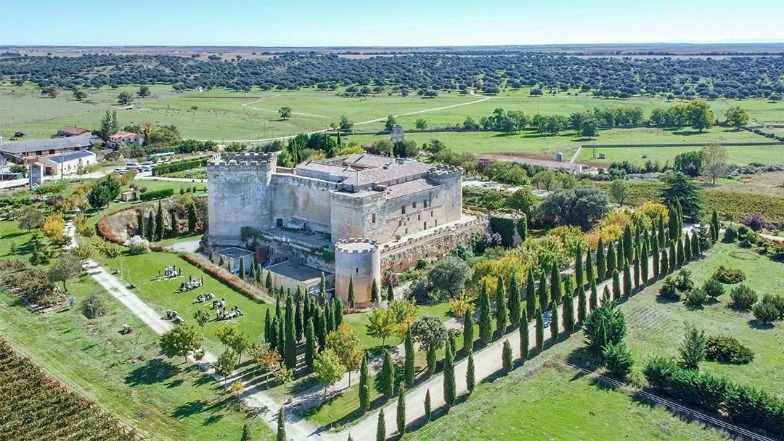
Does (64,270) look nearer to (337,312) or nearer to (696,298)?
(337,312)

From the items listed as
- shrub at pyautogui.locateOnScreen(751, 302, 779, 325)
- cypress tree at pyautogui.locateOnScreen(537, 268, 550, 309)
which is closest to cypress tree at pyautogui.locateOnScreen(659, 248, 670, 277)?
shrub at pyautogui.locateOnScreen(751, 302, 779, 325)

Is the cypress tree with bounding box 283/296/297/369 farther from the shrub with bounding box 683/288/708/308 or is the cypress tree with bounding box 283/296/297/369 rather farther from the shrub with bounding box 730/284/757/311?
the shrub with bounding box 730/284/757/311

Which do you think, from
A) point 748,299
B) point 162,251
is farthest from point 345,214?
point 748,299

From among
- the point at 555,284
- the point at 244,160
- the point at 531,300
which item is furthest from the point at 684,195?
the point at 244,160

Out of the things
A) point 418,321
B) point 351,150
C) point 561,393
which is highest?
point 351,150

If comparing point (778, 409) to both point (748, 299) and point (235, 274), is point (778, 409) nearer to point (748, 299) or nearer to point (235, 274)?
point (748, 299)

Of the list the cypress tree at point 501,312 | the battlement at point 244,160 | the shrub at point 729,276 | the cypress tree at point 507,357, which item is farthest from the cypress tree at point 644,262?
the battlement at point 244,160
